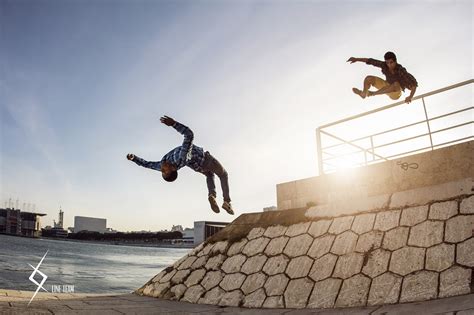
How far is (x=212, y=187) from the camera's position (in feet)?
18.4

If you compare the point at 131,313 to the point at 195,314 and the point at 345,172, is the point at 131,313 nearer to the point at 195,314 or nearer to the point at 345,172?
the point at 195,314

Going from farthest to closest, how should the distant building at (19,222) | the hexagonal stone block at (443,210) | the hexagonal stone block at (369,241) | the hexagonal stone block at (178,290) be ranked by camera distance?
1. the distant building at (19,222)
2. the hexagonal stone block at (178,290)
3. the hexagonal stone block at (369,241)
4. the hexagonal stone block at (443,210)

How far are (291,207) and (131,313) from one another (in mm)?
3519

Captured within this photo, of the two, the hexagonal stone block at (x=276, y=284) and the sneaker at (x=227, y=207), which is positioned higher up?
the sneaker at (x=227, y=207)

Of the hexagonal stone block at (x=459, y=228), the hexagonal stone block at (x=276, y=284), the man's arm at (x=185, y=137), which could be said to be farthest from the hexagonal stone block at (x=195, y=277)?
the hexagonal stone block at (x=459, y=228)

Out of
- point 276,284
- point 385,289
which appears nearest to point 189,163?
point 276,284

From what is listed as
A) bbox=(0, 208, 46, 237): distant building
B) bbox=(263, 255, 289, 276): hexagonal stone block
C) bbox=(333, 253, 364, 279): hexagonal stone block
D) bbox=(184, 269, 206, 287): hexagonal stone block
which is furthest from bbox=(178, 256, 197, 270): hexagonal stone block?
bbox=(0, 208, 46, 237): distant building

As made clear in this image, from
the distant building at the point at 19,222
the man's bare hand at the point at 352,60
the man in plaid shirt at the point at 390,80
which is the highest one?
the man's bare hand at the point at 352,60

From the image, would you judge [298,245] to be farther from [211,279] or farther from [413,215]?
[413,215]

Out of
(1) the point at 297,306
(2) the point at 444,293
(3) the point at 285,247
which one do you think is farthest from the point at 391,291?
(3) the point at 285,247

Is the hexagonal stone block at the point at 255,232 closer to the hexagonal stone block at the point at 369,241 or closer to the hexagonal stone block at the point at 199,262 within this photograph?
the hexagonal stone block at the point at 199,262

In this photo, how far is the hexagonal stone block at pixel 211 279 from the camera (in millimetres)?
4904

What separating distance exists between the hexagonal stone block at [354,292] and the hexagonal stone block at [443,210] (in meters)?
1.16

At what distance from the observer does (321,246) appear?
4.54 metres
